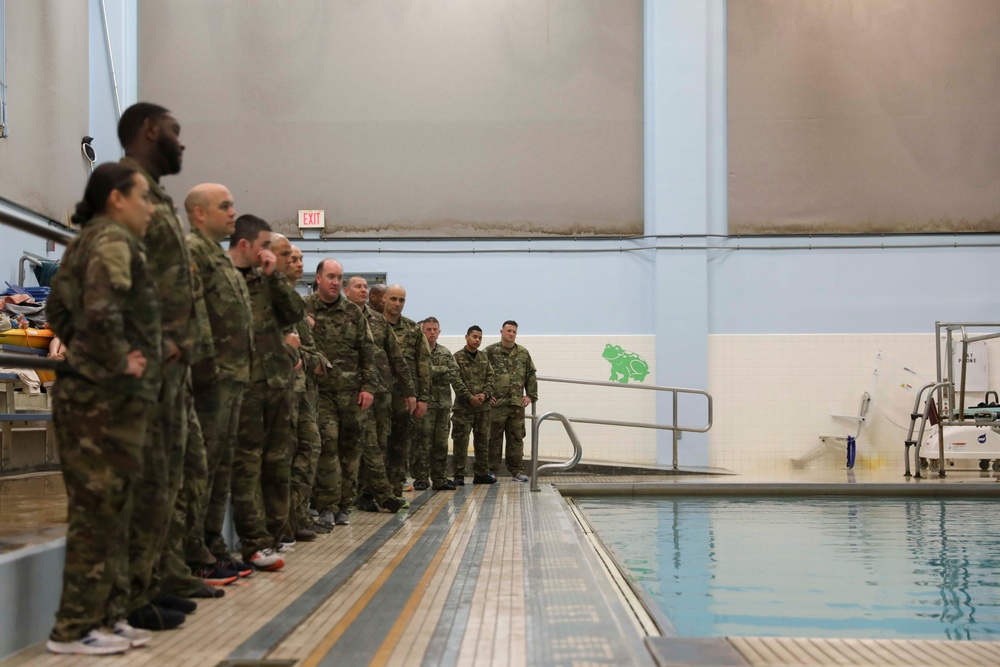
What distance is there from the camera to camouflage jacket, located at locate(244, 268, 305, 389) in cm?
486

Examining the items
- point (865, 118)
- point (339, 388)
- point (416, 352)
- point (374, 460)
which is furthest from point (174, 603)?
point (865, 118)

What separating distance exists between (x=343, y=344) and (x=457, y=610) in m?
3.10

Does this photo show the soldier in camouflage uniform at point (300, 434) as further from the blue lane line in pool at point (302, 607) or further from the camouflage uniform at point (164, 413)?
the camouflage uniform at point (164, 413)

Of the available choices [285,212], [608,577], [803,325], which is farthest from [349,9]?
[608,577]

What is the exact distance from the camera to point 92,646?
9.95 ft

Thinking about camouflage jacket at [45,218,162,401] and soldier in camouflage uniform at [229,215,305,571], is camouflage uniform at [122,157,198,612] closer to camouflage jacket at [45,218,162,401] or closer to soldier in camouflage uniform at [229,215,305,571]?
camouflage jacket at [45,218,162,401]

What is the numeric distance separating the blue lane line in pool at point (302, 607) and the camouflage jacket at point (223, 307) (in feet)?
3.11

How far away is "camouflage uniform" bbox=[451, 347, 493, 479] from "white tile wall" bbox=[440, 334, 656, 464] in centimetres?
251

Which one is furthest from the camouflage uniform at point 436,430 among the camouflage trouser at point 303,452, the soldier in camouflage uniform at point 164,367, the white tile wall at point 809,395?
the soldier in camouflage uniform at point 164,367

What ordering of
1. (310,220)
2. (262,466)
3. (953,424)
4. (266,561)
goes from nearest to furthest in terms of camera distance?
1. (266,561)
2. (262,466)
3. (953,424)
4. (310,220)

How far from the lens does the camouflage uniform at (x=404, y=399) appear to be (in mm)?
8078

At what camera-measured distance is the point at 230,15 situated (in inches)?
545

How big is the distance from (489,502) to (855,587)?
379 cm

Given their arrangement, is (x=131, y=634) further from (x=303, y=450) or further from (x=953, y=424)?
(x=953, y=424)
